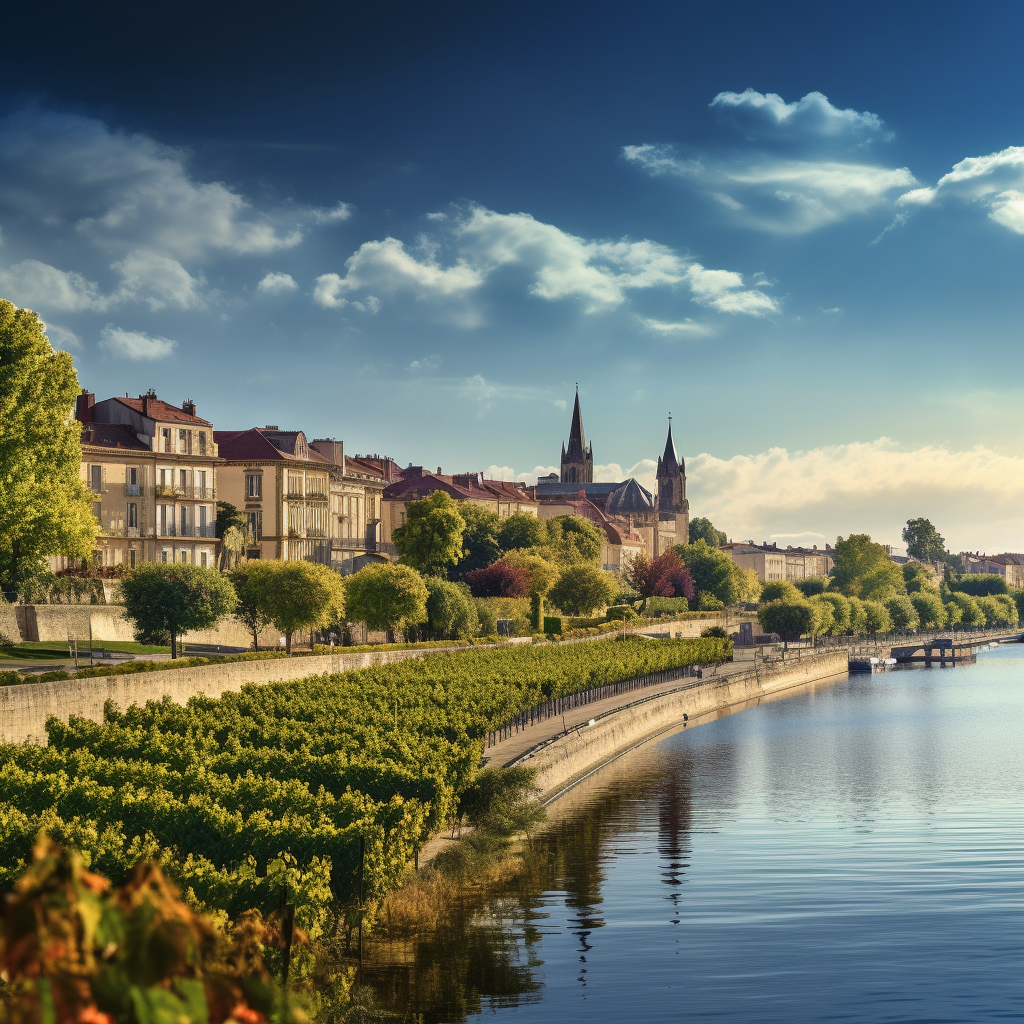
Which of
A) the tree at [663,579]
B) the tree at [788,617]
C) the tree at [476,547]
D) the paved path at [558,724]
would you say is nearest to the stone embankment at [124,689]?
the paved path at [558,724]

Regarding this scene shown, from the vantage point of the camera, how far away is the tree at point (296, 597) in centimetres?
6925

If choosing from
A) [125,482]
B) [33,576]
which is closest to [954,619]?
[125,482]

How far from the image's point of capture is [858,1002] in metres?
24.5

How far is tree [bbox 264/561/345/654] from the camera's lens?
69250 millimetres

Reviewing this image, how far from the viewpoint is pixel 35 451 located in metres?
49.1

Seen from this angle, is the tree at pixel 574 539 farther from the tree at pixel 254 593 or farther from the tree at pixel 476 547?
the tree at pixel 254 593

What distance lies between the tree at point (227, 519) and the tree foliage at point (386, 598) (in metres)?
14.9

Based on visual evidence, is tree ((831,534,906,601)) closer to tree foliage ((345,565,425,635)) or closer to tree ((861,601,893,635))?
tree ((861,601,893,635))

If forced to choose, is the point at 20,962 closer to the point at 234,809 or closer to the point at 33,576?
the point at 234,809

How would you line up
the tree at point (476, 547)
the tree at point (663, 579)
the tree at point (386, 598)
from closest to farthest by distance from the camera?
the tree at point (386, 598) < the tree at point (476, 547) < the tree at point (663, 579)

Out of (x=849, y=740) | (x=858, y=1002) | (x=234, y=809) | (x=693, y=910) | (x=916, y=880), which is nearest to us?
(x=858, y=1002)

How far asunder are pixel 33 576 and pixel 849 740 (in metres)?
45.8

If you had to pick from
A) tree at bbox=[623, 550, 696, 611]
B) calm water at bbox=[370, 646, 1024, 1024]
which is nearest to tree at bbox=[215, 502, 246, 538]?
calm water at bbox=[370, 646, 1024, 1024]

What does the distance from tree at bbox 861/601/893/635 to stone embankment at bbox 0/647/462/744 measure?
118188mm
